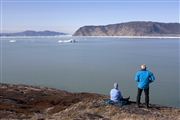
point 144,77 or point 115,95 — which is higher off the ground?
point 144,77

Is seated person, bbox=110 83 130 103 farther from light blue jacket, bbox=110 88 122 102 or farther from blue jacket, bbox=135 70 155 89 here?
blue jacket, bbox=135 70 155 89

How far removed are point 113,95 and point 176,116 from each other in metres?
2.04

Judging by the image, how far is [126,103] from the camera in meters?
12.4

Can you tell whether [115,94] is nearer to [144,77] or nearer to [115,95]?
[115,95]

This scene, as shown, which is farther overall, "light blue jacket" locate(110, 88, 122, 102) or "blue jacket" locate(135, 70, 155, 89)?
"light blue jacket" locate(110, 88, 122, 102)

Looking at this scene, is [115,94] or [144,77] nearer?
[144,77]

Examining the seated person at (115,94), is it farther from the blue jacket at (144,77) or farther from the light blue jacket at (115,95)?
the blue jacket at (144,77)

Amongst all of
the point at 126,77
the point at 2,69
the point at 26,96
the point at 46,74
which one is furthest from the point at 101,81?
the point at 2,69

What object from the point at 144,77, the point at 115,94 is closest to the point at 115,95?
the point at 115,94

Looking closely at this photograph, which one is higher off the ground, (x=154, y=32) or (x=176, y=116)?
(x=154, y=32)

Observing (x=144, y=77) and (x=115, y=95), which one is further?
(x=115, y=95)

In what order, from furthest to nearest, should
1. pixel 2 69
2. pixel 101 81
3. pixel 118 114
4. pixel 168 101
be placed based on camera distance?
pixel 2 69 → pixel 101 81 → pixel 168 101 → pixel 118 114

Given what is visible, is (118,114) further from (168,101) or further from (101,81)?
(101,81)

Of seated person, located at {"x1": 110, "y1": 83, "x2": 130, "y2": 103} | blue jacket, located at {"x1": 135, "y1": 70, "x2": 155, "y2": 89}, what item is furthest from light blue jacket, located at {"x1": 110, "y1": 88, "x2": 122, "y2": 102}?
blue jacket, located at {"x1": 135, "y1": 70, "x2": 155, "y2": 89}
